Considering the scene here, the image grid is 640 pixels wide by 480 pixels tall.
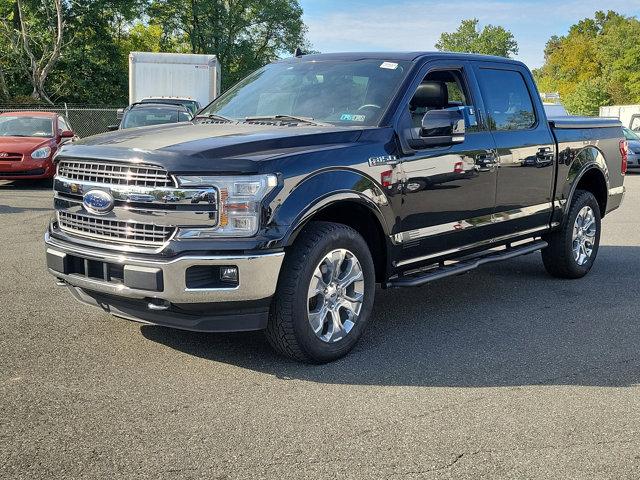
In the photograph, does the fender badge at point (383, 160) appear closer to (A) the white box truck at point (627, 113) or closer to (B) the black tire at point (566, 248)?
(B) the black tire at point (566, 248)

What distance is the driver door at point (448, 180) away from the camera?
209 inches

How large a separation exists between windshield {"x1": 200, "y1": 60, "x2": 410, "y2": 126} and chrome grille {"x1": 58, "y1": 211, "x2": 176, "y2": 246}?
1.56m

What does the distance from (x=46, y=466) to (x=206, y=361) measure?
1524 millimetres

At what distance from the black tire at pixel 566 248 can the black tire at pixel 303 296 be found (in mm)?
3141

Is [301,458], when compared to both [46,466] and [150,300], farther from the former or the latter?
[150,300]

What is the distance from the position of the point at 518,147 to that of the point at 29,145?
11.4 m

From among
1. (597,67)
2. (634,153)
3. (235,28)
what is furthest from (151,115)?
(597,67)

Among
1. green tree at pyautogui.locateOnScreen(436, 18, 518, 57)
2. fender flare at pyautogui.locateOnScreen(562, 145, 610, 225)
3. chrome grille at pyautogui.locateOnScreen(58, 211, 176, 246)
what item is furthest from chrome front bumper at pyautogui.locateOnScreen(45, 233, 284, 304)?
green tree at pyautogui.locateOnScreen(436, 18, 518, 57)

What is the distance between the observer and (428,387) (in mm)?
4410

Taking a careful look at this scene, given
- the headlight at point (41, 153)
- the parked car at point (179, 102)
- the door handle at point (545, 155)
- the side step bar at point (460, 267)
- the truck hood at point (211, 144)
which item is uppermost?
the parked car at point (179, 102)

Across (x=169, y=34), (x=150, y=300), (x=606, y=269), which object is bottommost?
(x=606, y=269)

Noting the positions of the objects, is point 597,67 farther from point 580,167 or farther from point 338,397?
point 338,397

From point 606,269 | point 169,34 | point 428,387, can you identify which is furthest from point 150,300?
point 169,34

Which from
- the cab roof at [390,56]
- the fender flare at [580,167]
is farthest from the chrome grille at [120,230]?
the fender flare at [580,167]
